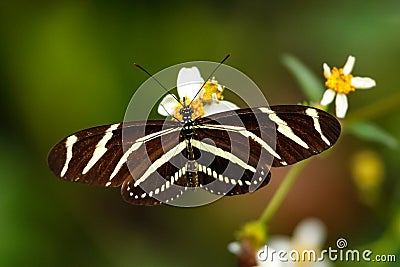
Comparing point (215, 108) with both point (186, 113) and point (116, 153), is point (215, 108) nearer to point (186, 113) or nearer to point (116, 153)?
point (186, 113)

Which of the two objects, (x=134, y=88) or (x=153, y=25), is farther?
(x=153, y=25)

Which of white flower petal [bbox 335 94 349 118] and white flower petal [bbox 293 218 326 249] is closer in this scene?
white flower petal [bbox 335 94 349 118]

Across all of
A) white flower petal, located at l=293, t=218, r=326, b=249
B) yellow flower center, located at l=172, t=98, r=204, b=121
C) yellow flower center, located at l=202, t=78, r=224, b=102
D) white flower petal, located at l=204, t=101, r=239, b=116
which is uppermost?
yellow flower center, located at l=202, t=78, r=224, b=102

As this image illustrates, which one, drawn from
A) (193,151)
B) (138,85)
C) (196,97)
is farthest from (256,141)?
(138,85)

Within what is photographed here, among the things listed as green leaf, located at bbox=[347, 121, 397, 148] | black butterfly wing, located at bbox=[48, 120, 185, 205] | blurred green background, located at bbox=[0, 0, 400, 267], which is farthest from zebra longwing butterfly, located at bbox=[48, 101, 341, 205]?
blurred green background, located at bbox=[0, 0, 400, 267]

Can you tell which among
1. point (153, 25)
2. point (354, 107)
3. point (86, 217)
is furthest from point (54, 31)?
point (354, 107)

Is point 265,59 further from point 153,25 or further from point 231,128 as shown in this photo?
point 231,128

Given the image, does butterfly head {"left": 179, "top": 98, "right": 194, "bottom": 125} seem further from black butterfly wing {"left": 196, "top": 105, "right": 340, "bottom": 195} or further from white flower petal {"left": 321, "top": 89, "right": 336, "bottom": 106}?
white flower petal {"left": 321, "top": 89, "right": 336, "bottom": 106}
